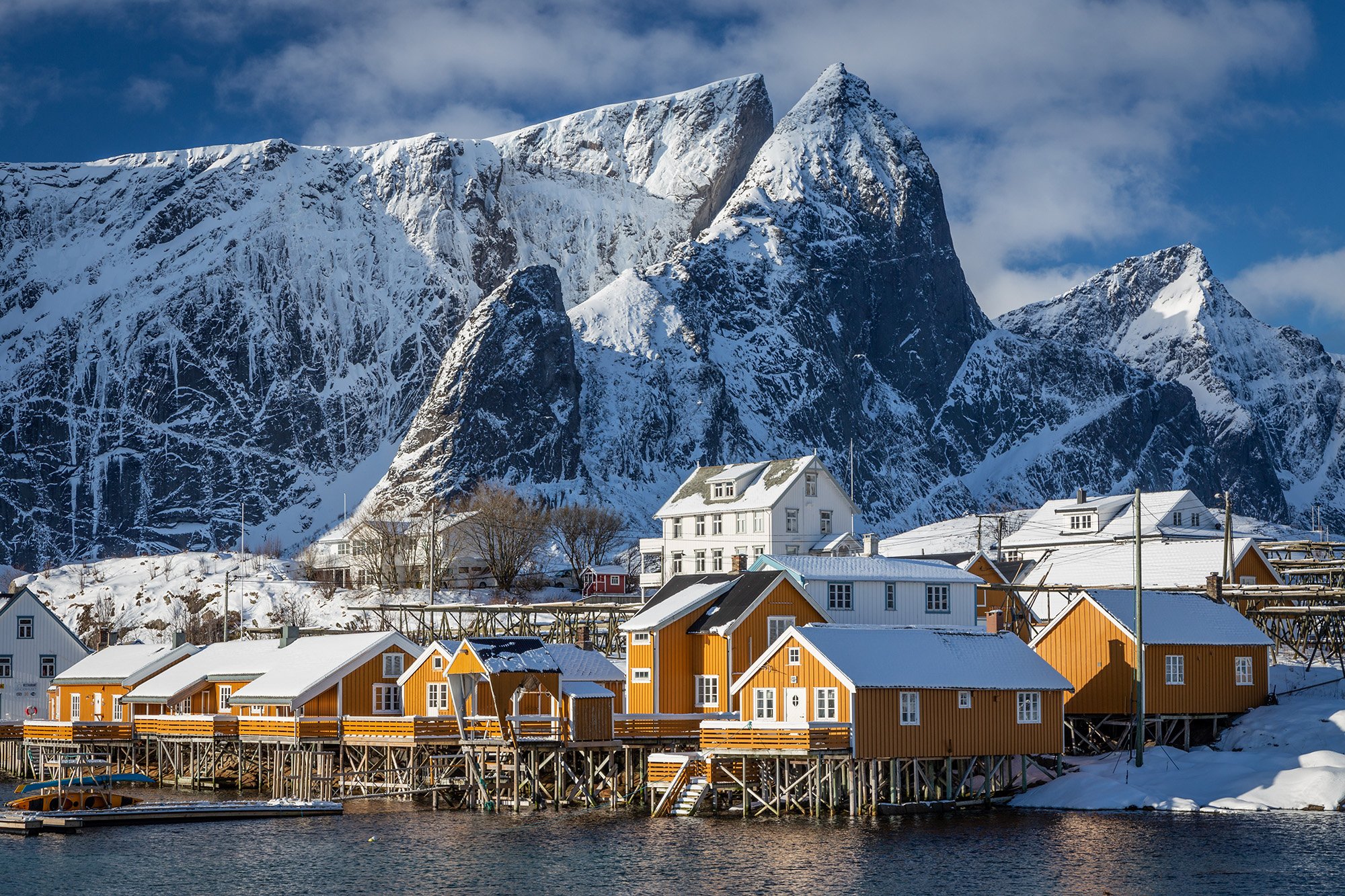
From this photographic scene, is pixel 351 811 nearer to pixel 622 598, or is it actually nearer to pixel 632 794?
pixel 632 794

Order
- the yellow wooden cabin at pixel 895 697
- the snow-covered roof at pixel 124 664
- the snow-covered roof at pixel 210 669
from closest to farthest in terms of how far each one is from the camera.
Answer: the yellow wooden cabin at pixel 895 697
the snow-covered roof at pixel 210 669
the snow-covered roof at pixel 124 664

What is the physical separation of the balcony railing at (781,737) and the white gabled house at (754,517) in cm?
5365

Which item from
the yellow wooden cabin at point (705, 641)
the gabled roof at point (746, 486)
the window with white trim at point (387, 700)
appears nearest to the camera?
the yellow wooden cabin at point (705, 641)

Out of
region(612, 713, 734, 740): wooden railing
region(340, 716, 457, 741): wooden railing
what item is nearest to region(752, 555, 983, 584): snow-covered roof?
region(612, 713, 734, 740): wooden railing

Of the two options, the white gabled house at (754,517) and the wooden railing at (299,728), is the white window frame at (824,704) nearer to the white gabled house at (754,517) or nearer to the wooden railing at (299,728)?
the wooden railing at (299,728)

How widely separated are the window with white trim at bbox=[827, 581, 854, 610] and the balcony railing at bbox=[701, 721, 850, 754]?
1204 centimetres

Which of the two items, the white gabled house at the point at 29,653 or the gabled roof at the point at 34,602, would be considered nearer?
the gabled roof at the point at 34,602

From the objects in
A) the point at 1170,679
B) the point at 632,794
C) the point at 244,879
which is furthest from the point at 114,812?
the point at 1170,679

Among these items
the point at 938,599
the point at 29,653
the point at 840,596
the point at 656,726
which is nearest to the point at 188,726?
the point at 29,653

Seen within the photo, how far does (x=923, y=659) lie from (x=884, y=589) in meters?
10.7

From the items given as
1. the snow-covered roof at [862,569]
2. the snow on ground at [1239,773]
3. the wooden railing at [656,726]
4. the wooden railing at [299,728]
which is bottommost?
the snow on ground at [1239,773]

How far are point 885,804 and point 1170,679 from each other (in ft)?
52.2

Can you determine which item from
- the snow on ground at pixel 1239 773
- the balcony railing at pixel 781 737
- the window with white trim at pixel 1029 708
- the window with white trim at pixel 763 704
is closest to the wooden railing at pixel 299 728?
the window with white trim at pixel 763 704

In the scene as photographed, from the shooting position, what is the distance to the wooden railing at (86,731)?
85.7m
